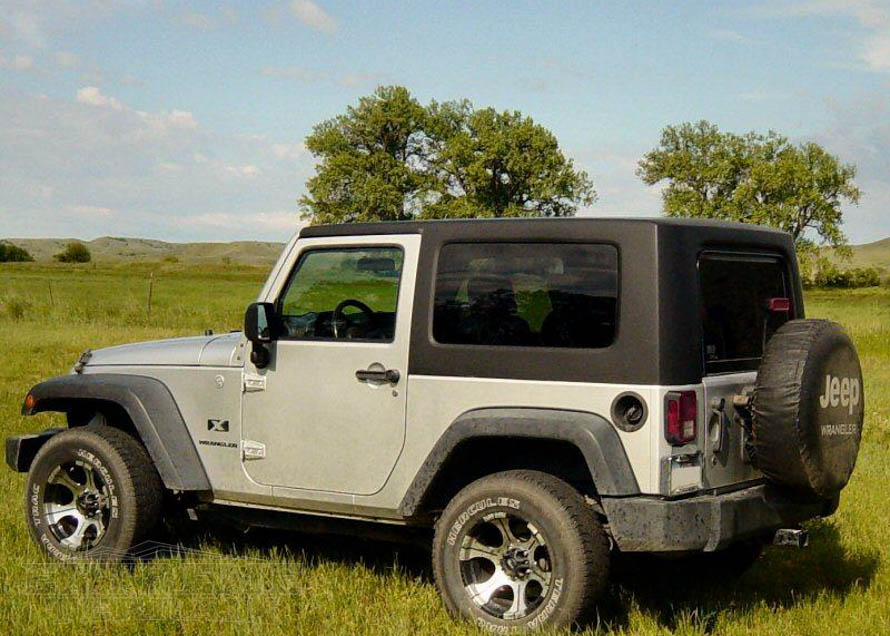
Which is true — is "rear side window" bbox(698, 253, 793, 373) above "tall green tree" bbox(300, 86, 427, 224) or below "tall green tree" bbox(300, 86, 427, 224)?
below

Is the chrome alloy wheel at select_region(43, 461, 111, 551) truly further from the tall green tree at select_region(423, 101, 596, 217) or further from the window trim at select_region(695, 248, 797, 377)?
the tall green tree at select_region(423, 101, 596, 217)

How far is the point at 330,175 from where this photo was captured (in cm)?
7250

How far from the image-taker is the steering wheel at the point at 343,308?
19.0 feet

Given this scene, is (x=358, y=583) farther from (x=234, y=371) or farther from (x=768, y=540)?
(x=768, y=540)

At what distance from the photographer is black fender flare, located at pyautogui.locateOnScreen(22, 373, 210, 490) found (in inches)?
240

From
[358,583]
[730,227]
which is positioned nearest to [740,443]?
[730,227]

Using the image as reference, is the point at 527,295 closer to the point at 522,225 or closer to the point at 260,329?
the point at 522,225

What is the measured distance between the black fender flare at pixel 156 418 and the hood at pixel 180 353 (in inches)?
4.5

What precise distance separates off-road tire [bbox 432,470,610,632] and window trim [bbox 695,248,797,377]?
0.85 meters

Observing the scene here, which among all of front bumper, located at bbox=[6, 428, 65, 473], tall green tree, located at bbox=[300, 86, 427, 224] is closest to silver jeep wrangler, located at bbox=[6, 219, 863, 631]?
front bumper, located at bbox=[6, 428, 65, 473]

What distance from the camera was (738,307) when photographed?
5.44 meters

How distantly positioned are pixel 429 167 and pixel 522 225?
240 feet

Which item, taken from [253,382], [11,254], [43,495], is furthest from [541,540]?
[11,254]

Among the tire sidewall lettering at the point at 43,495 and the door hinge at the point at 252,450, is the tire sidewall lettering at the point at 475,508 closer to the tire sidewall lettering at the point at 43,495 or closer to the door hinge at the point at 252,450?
the door hinge at the point at 252,450
